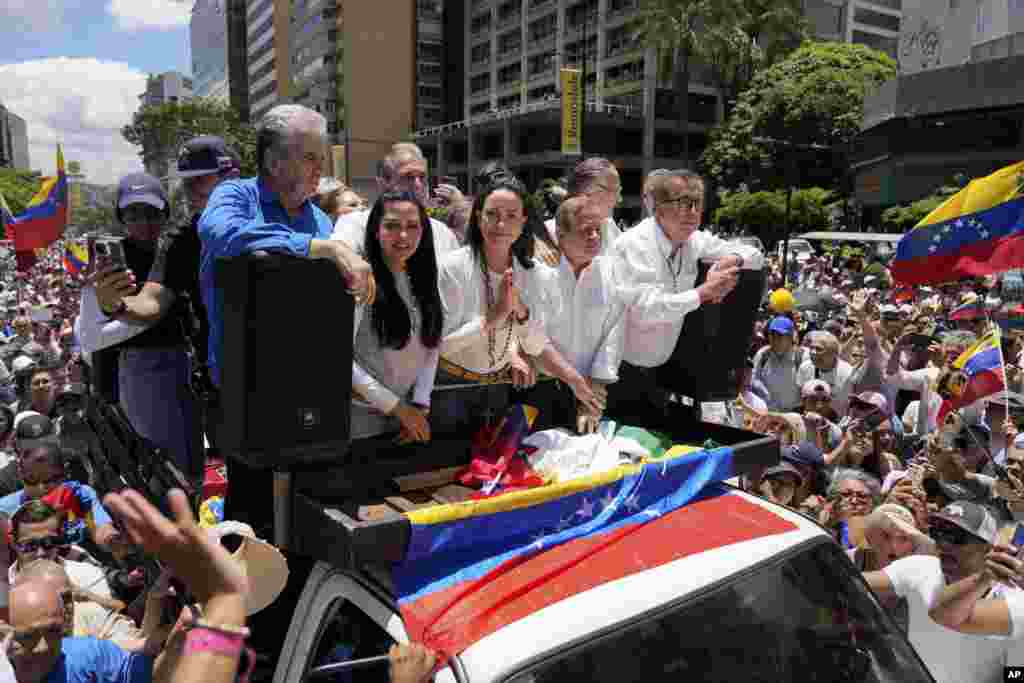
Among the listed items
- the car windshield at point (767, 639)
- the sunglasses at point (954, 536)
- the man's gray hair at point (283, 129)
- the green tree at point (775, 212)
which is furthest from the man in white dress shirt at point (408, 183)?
the green tree at point (775, 212)

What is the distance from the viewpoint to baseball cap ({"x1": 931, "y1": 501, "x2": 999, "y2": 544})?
268 cm

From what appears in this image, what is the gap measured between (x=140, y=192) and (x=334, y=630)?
2.47 metres

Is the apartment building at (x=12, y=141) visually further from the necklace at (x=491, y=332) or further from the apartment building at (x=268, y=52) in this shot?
the necklace at (x=491, y=332)

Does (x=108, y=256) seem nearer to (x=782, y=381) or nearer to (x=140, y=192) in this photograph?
(x=140, y=192)

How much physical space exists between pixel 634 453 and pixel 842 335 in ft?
24.4

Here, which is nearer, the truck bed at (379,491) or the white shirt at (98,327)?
the truck bed at (379,491)

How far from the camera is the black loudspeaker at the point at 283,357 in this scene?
82.4 inches

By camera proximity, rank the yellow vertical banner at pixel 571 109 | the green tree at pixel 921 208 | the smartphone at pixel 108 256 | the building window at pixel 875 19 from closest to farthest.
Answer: the smartphone at pixel 108 256 < the green tree at pixel 921 208 < the yellow vertical banner at pixel 571 109 < the building window at pixel 875 19

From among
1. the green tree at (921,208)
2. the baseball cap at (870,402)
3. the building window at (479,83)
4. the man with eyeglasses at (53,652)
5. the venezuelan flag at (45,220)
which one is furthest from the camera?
the building window at (479,83)

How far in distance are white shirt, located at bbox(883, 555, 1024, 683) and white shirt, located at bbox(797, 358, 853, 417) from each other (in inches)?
146

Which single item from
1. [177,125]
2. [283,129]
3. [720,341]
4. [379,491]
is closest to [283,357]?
[379,491]

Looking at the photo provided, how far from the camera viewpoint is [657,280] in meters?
3.49

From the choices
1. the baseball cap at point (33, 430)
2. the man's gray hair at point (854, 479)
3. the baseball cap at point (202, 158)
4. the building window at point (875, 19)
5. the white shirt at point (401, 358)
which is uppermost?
the building window at point (875, 19)

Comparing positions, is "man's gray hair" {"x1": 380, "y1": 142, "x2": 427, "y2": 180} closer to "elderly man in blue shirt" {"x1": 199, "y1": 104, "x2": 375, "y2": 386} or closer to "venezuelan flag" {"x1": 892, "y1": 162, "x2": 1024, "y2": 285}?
"elderly man in blue shirt" {"x1": 199, "y1": 104, "x2": 375, "y2": 386}
